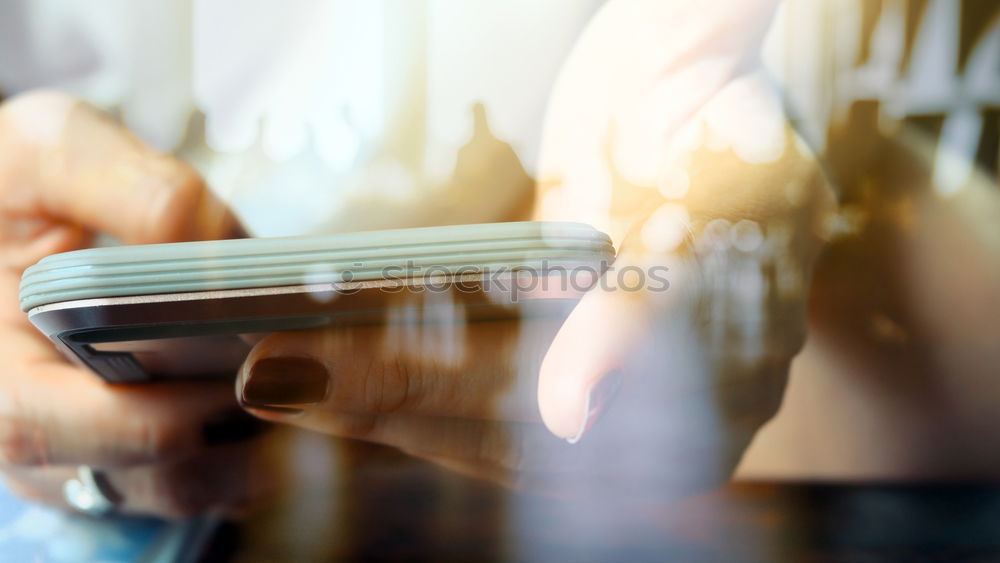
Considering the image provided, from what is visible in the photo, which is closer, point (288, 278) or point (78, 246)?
point (288, 278)

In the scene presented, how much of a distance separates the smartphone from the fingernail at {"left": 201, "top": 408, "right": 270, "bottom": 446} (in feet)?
0.45

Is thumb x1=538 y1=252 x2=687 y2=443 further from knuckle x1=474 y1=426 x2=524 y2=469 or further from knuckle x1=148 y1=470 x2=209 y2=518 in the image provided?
knuckle x1=148 y1=470 x2=209 y2=518

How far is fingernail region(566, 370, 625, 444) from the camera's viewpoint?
0.84 feet

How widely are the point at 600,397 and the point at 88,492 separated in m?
0.31

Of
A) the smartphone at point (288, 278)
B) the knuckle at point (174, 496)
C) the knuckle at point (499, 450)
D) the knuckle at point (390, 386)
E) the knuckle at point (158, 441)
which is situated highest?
the smartphone at point (288, 278)

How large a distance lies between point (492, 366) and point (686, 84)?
8.3 inches

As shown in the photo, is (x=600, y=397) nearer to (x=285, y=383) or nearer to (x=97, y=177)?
(x=285, y=383)

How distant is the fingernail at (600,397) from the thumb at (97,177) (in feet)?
0.71

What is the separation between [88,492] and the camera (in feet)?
1.16

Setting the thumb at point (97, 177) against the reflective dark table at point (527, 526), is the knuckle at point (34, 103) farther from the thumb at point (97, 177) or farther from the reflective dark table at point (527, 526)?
the reflective dark table at point (527, 526)

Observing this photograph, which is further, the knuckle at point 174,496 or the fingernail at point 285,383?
the knuckle at point 174,496

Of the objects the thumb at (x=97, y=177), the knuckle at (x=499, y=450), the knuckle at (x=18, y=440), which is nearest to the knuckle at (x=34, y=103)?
the thumb at (x=97, y=177)

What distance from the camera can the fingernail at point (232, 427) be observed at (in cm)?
35

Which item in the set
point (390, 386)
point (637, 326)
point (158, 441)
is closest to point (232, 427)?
point (158, 441)
